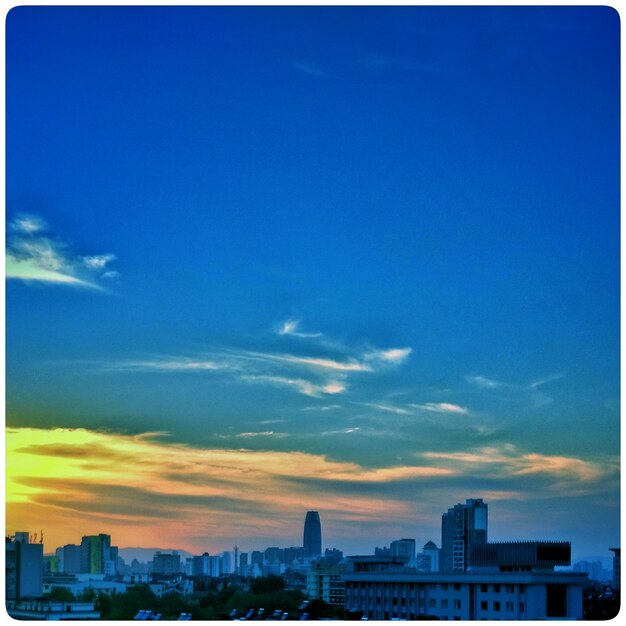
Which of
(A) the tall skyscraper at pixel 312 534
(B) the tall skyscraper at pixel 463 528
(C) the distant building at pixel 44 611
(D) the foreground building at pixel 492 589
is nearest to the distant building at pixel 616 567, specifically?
(D) the foreground building at pixel 492 589

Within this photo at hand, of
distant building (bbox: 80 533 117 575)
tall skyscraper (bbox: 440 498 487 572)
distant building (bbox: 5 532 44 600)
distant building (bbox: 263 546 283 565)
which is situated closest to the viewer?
distant building (bbox: 5 532 44 600)

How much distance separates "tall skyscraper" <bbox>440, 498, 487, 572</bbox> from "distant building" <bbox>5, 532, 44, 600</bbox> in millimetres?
4769

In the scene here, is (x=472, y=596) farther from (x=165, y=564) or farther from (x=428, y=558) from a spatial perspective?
(x=165, y=564)

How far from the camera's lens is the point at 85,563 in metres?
14.5

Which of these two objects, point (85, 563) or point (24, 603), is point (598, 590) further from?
point (85, 563)

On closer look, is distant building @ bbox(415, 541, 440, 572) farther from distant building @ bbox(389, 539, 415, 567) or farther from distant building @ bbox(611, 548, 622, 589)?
distant building @ bbox(611, 548, 622, 589)

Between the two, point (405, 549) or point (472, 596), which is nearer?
point (472, 596)

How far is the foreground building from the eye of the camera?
31.7 feet

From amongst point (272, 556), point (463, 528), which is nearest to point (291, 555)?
point (272, 556)

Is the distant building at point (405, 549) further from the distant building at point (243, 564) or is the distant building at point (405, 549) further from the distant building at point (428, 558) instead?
the distant building at point (243, 564)

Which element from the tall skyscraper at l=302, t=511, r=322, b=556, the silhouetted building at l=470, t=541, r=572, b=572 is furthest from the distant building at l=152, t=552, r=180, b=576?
the silhouetted building at l=470, t=541, r=572, b=572

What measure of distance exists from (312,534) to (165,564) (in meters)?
2.62

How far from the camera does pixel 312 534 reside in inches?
534

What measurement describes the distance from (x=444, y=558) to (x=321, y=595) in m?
2.82
